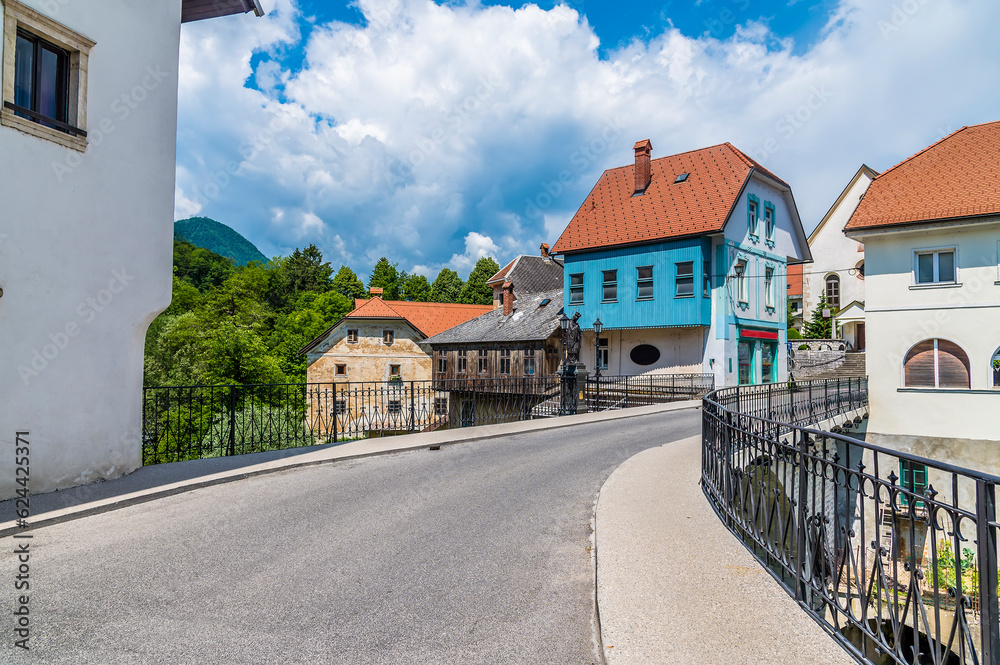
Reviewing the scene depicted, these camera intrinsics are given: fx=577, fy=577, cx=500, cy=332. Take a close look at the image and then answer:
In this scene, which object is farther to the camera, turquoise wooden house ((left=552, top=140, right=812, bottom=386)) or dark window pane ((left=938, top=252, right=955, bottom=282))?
turquoise wooden house ((left=552, top=140, right=812, bottom=386))

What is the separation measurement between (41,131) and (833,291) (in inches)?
1973

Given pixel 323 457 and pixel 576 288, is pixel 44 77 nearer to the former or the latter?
pixel 323 457

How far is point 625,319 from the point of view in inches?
1144

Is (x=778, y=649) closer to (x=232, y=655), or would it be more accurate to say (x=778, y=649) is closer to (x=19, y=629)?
(x=232, y=655)

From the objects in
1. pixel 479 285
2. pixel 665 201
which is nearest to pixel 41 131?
pixel 665 201

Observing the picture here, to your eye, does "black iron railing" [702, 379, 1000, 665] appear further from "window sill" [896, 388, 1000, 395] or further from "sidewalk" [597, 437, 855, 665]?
"window sill" [896, 388, 1000, 395]

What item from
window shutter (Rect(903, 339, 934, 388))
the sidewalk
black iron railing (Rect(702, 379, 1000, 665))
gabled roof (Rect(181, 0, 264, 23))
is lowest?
the sidewalk

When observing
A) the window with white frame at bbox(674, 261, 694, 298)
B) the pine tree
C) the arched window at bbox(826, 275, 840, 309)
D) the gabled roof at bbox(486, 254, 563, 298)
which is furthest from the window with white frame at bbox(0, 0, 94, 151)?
the pine tree

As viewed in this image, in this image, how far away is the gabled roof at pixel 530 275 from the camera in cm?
4859

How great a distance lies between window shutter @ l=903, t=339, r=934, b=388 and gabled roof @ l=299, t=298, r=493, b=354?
98.3 ft

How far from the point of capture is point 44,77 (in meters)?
7.54

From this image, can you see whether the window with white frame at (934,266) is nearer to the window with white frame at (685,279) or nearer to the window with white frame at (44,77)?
the window with white frame at (685,279)

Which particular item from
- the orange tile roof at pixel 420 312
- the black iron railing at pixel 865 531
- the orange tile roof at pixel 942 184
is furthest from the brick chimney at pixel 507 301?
the black iron railing at pixel 865 531

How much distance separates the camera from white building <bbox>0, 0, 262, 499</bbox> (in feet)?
22.8
